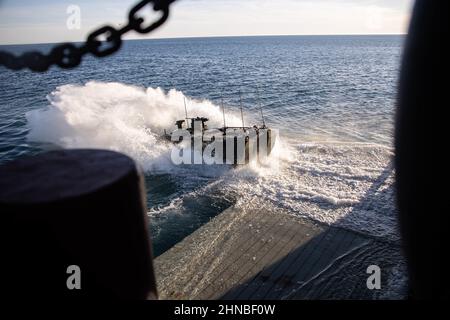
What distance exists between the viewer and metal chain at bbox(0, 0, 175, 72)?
7.65 feet

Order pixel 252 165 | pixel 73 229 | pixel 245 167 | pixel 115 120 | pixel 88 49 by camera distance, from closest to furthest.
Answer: pixel 73 229 → pixel 88 49 → pixel 245 167 → pixel 252 165 → pixel 115 120

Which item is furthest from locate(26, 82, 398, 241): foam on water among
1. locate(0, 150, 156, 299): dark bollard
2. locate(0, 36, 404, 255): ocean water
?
locate(0, 150, 156, 299): dark bollard

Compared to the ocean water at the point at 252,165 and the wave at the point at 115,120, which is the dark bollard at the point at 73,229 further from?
the wave at the point at 115,120

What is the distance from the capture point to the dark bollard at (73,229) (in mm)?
1729

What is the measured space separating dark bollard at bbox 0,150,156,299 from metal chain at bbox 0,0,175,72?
0.85 m

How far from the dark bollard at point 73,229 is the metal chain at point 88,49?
0.85 meters

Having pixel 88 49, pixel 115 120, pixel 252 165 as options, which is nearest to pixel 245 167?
pixel 252 165

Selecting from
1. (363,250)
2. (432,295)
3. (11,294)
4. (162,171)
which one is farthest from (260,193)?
(11,294)

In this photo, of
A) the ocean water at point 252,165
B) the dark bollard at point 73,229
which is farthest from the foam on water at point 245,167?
the dark bollard at point 73,229

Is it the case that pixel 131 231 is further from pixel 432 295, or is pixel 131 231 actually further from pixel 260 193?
pixel 260 193

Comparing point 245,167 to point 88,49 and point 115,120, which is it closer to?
point 115,120

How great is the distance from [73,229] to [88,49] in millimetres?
1422

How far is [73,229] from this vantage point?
1754 millimetres
